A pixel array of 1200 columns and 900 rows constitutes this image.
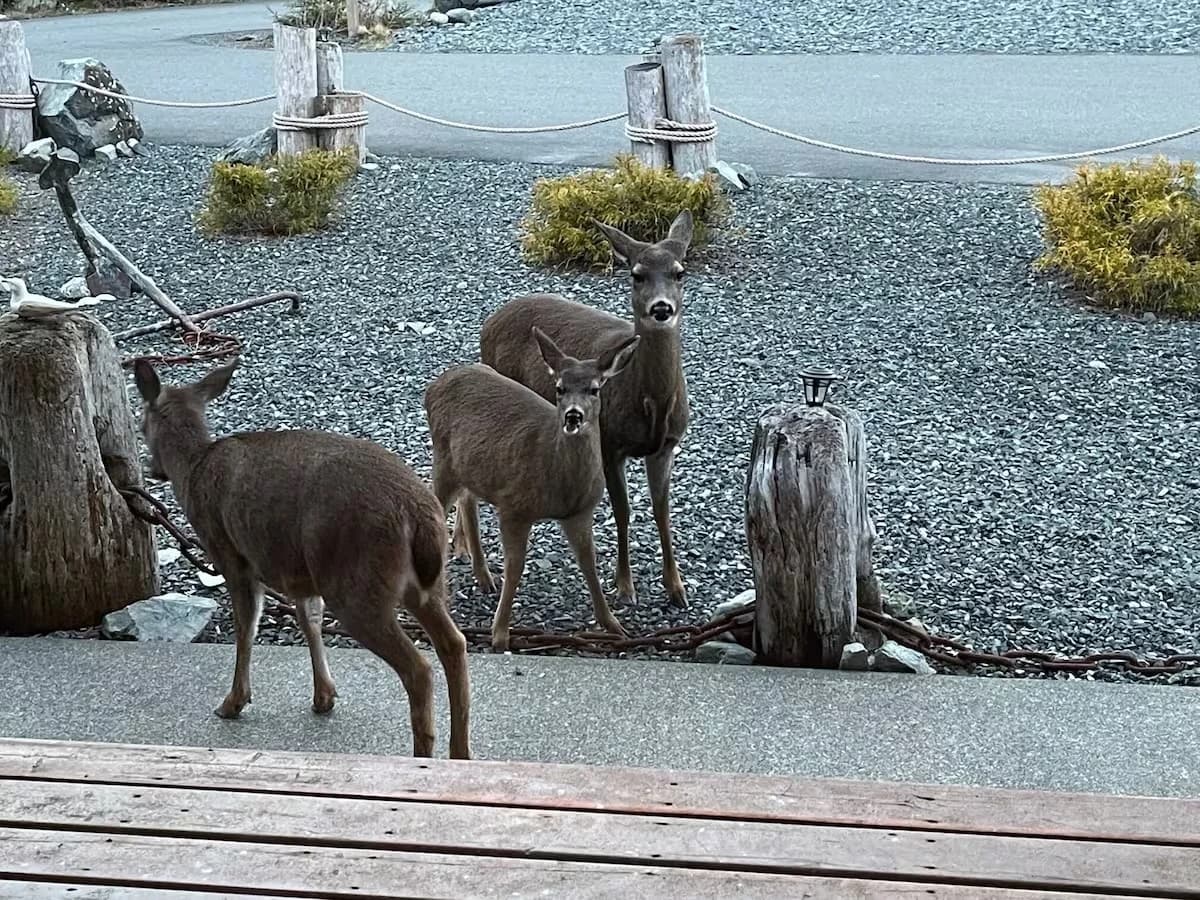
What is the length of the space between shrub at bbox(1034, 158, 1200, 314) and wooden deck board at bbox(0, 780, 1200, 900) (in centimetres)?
684

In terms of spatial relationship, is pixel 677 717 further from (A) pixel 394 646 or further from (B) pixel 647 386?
(B) pixel 647 386

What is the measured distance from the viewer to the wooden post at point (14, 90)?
13172mm

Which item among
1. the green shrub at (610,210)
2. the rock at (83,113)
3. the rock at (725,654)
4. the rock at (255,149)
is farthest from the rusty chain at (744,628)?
the rock at (83,113)

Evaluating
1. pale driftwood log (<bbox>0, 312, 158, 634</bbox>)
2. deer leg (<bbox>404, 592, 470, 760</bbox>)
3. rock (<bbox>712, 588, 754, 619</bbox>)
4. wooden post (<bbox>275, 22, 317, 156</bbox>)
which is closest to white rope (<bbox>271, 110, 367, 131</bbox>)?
wooden post (<bbox>275, 22, 317, 156</bbox>)

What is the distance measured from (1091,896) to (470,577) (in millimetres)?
3705

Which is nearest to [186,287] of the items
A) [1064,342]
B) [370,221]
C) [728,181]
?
[370,221]

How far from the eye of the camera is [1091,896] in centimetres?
264

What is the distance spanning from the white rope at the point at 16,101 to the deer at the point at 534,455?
9.20 meters

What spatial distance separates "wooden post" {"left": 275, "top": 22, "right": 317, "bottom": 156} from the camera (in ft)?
40.5

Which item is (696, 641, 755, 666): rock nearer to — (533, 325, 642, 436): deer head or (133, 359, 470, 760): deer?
(533, 325, 642, 436): deer head

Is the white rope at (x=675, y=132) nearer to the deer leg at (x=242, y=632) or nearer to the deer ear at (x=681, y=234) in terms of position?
the deer ear at (x=681, y=234)

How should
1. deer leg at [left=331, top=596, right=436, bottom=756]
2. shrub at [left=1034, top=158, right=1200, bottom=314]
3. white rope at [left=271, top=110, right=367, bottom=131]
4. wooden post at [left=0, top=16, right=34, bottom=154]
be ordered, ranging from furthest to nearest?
wooden post at [left=0, top=16, right=34, bottom=154] < white rope at [left=271, top=110, right=367, bottom=131] < shrub at [left=1034, top=158, right=1200, bottom=314] < deer leg at [left=331, top=596, right=436, bottom=756]

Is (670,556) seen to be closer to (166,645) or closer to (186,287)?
(166,645)

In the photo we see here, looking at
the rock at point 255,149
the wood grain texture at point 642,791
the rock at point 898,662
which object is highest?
the rock at point 255,149
